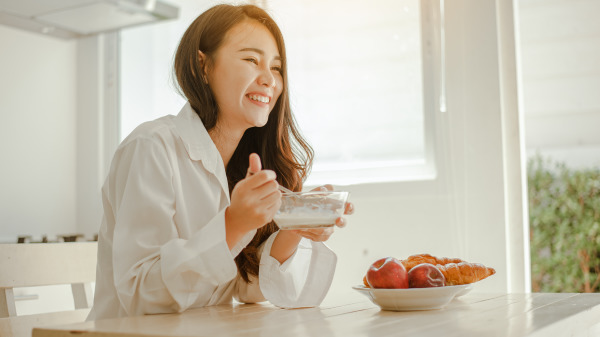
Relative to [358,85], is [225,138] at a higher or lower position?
lower

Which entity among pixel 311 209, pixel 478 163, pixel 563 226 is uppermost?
pixel 478 163

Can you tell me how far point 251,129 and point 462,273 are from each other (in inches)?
25.4

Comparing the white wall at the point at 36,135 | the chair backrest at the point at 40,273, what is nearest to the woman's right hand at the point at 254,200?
the chair backrest at the point at 40,273

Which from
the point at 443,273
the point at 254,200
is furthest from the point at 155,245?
the point at 443,273

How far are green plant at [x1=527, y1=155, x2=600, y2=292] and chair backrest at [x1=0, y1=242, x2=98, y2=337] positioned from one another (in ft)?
10.3

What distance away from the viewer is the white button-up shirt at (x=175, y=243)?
0.98 m

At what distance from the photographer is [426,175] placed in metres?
2.50

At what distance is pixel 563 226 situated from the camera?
153 inches

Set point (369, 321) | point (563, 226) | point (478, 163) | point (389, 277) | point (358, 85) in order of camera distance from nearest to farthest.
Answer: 1. point (369, 321)
2. point (389, 277)
3. point (478, 163)
4. point (358, 85)
5. point (563, 226)

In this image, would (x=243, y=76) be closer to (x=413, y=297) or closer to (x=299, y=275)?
(x=299, y=275)

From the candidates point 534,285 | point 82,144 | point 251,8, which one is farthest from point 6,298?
point 534,285

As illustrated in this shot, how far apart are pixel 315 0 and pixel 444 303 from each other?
195 centimetres

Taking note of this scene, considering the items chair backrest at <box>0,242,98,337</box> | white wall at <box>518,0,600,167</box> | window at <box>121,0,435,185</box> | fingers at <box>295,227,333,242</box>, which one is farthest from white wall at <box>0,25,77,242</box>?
white wall at <box>518,0,600,167</box>

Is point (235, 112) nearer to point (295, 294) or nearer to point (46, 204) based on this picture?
point (295, 294)
